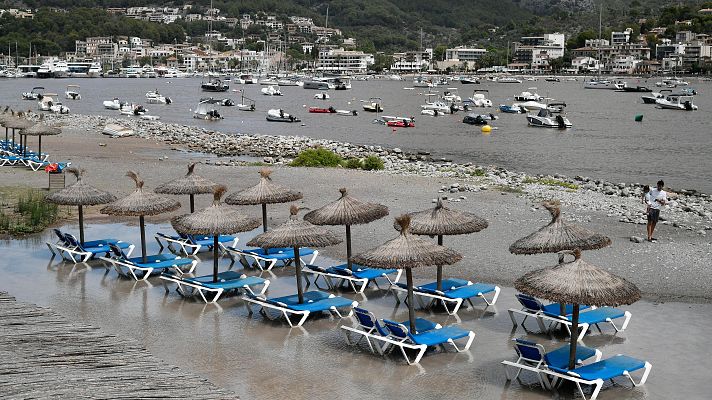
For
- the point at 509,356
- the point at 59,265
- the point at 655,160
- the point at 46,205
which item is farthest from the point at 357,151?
the point at 509,356

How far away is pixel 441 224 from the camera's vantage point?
15594 millimetres

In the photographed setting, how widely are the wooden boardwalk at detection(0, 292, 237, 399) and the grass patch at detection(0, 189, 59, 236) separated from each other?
8077 millimetres

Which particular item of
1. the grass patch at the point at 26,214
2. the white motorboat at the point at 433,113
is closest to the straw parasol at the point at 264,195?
the grass patch at the point at 26,214

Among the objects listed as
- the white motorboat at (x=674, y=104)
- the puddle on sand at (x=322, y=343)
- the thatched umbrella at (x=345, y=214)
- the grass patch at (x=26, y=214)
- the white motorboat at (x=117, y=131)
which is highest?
the white motorboat at (x=674, y=104)

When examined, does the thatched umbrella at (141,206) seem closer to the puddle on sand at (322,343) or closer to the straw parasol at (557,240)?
the puddle on sand at (322,343)

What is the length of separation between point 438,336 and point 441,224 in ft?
9.77

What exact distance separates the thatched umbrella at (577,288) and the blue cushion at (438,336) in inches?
64.3

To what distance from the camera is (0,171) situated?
31.7 metres

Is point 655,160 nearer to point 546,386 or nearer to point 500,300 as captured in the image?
point 500,300

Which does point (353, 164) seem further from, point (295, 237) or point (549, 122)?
point (549, 122)

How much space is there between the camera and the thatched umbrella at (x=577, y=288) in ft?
37.6

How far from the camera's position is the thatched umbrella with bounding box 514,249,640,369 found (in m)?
11.4

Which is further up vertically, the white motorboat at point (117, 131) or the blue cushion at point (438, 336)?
the white motorboat at point (117, 131)

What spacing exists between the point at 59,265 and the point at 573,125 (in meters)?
67.5
